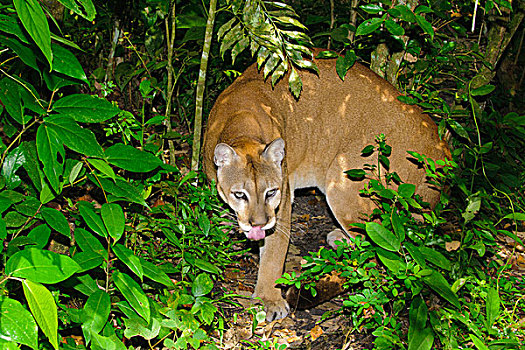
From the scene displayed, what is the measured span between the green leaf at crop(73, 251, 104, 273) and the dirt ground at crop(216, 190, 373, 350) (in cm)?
160

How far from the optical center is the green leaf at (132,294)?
2.36m

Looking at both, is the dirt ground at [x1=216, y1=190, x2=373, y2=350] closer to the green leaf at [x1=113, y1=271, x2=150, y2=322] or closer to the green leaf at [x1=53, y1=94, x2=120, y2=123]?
the green leaf at [x1=113, y1=271, x2=150, y2=322]

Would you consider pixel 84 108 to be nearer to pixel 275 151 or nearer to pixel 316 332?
pixel 275 151

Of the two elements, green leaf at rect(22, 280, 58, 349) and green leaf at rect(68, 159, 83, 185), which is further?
green leaf at rect(68, 159, 83, 185)

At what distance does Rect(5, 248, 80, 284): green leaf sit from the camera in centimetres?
185

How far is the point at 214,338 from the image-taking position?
3.64 metres

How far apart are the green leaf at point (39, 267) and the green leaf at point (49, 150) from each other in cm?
31

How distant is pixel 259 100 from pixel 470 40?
15.5 feet

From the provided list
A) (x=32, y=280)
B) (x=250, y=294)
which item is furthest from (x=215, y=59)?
(x=32, y=280)

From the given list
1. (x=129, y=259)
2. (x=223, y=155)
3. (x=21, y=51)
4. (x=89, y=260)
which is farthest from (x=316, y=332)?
(x=21, y=51)

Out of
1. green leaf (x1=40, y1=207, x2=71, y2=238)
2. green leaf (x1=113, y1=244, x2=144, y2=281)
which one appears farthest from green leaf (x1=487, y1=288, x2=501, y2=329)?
green leaf (x1=40, y1=207, x2=71, y2=238)

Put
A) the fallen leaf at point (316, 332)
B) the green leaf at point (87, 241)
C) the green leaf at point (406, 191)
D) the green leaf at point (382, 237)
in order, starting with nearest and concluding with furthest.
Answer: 1. the green leaf at point (87, 241)
2. the green leaf at point (382, 237)
3. the green leaf at point (406, 191)
4. the fallen leaf at point (316, 332)

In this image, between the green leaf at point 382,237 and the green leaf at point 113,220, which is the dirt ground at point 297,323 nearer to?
the green leaf at point 382,237

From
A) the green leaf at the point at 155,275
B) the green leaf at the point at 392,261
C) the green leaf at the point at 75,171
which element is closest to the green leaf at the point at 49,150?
the green leaf at the point at 75,171
